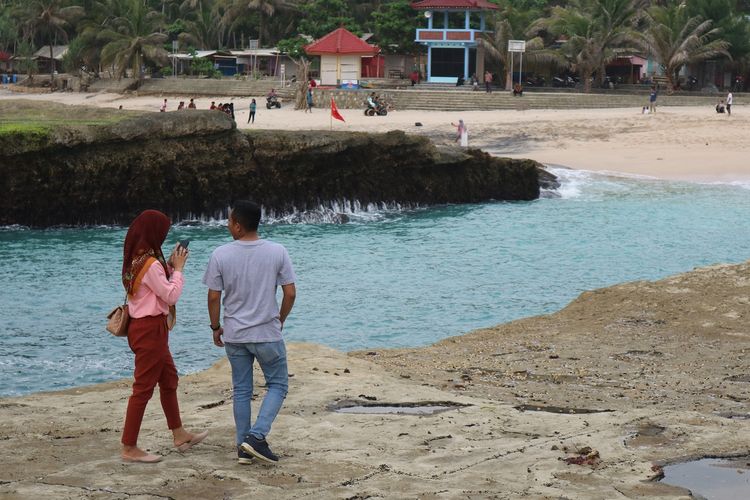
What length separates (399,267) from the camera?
23.8 metres

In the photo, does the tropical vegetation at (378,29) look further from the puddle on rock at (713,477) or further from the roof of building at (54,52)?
the puddle on rock at (713,477)

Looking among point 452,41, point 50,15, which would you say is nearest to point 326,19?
point 452,41

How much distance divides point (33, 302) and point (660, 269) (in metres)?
12.4

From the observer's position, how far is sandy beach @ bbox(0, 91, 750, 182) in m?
40.5

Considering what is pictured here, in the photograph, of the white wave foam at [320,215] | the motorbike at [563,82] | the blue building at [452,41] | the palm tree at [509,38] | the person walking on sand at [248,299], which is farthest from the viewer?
the motorbike at [563,82]

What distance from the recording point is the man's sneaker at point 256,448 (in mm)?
6875

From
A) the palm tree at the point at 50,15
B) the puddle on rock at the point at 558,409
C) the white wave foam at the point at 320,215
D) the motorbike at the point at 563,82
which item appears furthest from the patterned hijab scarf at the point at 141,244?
the palm tree at the point at 50,15

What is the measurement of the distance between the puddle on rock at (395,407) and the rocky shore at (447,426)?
31 mm

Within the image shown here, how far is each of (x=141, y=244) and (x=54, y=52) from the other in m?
87.8

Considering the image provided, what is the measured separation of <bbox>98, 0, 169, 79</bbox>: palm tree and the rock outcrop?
4465 cm

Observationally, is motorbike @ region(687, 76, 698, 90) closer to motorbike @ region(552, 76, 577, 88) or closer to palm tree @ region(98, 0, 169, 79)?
motorbike @ region(552, 76, 577, 88)

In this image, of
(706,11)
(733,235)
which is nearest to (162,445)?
(733,235)

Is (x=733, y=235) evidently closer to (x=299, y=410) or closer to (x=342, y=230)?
(x=342, y=230)

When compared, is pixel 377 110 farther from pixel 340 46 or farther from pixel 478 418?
pixel 478 418
